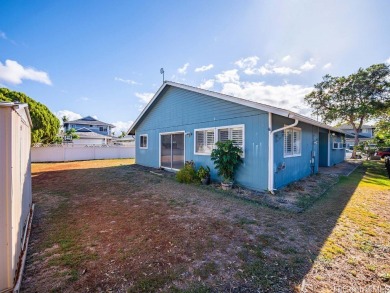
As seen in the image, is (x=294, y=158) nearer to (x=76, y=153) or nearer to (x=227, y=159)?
(x=227, y=159)

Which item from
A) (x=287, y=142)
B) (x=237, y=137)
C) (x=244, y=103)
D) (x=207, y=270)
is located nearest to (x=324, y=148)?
(x=287, y=142)

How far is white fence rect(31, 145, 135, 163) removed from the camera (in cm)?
1633

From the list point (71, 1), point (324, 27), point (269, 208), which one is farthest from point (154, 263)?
point (324, 27)

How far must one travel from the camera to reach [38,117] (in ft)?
46.9

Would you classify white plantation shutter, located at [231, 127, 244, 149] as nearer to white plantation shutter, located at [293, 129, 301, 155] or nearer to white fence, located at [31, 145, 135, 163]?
white plantation shutter, located at [293, 129, 301, 155]

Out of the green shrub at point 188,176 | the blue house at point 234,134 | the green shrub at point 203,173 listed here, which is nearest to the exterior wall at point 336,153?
the blue house at point 234,134

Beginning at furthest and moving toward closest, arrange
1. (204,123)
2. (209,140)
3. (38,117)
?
(38,117) < (204,123) < (209,140)

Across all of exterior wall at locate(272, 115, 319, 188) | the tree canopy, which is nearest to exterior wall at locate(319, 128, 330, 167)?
exterior wall at locate(272, 115, 319, 188)

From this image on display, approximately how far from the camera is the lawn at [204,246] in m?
2.31

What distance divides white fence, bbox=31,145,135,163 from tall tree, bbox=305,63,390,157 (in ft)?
79.3

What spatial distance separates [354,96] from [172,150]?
869 inches

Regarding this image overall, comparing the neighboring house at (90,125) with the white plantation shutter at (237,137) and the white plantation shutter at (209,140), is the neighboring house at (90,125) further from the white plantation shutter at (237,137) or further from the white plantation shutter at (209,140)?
the white plantation shutter at (237,137)

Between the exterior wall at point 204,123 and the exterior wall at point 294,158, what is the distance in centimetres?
52

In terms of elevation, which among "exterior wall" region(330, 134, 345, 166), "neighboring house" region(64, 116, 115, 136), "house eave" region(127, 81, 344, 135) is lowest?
"exterior wall" region(330, 134, 345, 166)
